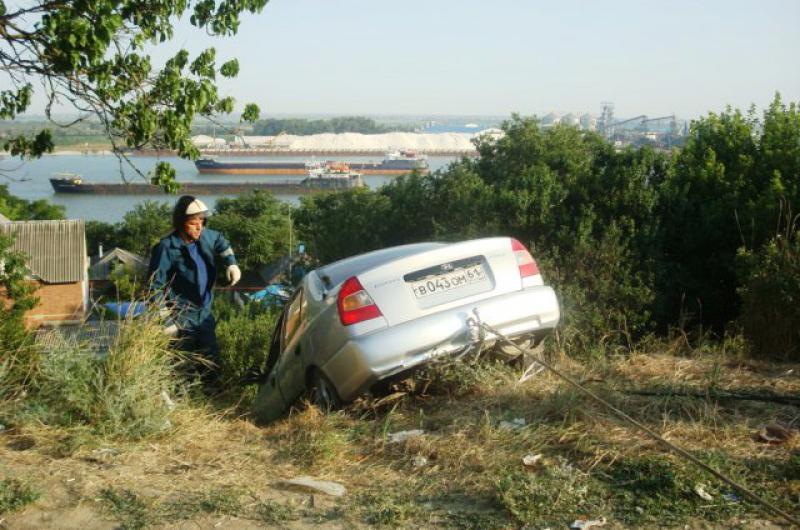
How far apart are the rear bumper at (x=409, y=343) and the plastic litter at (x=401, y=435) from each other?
64cm

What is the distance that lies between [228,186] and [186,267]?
352 feet

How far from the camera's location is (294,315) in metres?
6.55

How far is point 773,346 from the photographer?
6828 mm

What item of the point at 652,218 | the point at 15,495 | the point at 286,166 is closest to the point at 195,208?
the point at 15,495

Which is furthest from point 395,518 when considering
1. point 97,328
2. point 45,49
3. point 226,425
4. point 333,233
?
point 333,233

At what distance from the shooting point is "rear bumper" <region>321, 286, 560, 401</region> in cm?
526

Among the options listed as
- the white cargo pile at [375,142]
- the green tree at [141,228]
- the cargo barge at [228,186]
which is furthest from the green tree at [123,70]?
the white cargo pile at [375,142]

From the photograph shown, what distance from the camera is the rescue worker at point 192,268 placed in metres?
6.41

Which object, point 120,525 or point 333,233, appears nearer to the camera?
point 120,525

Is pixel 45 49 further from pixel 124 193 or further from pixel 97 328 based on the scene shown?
pixel 124 193

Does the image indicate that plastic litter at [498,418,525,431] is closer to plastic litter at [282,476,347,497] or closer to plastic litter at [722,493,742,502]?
plastic litter at [282,476,347,497]

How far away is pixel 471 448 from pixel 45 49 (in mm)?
5554

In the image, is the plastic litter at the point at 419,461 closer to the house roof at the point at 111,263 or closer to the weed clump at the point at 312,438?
the weed clump at the point at 312,438

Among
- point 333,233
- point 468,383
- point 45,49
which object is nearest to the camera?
point 468,383
